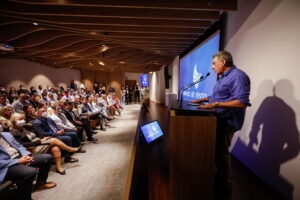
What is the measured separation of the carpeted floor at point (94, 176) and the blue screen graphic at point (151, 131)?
71cm

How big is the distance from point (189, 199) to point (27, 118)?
411cm

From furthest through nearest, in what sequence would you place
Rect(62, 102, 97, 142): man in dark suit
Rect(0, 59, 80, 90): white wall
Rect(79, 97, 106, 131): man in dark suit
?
Rect(0, 59, 80, 90): white wall < Rect(79, 97, 106, 131): man in dark suit < Rect(62, 102, 97, 142): man in dark suit

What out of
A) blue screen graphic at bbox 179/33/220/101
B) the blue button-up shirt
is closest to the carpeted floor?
the blue button-up shirt

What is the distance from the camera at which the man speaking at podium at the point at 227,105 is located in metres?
1.31

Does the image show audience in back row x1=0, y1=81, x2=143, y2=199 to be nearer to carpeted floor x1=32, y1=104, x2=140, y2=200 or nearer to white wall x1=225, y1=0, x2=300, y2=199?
carpeted floor x1=32, y1=104, x2=140, y2=200

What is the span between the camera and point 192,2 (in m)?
2.69

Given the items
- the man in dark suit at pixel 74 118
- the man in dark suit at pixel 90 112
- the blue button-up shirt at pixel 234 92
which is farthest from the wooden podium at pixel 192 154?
the man in dark suit at pixel 90 112

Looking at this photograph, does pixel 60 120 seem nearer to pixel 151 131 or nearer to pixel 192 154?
pixel 151 131

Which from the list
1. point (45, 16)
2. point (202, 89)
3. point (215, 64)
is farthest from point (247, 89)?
point (45, 16)

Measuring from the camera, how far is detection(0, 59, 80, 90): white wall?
27.0 feet

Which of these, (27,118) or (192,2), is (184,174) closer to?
(192,2)

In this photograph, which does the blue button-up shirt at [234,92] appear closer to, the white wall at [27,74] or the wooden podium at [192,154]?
the wooden podium at [192,154]

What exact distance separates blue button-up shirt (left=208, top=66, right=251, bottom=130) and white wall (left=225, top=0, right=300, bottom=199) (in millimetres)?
629

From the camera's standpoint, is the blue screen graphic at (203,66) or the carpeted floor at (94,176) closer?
the carpeted floor at (94,176)
